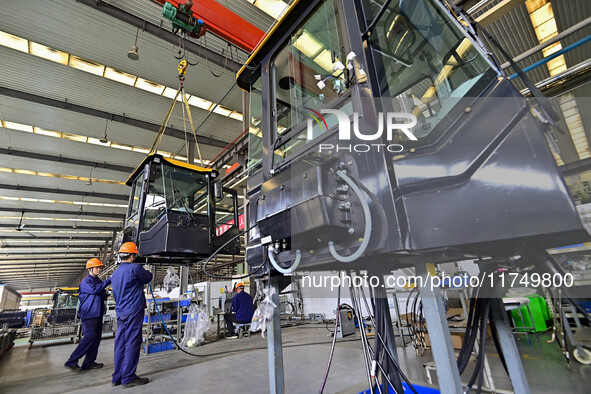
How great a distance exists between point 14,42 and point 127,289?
683 centimetres

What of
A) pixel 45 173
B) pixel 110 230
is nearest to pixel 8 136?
pixel 45 173

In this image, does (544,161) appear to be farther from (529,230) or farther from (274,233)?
(274,233)

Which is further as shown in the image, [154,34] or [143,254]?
[154,34]

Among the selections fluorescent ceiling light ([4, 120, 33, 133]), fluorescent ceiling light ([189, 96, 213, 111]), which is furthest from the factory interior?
fluorescent ceiling light ([4, 120, 33, 133])

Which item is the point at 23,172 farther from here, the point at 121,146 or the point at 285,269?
the point at 285,269

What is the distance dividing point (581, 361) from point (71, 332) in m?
10.0

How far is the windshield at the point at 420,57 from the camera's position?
1.39 meters

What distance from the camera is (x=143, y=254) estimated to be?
4.11 metres

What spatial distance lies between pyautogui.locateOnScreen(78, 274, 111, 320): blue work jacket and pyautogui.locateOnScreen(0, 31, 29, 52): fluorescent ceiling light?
5.90 metres

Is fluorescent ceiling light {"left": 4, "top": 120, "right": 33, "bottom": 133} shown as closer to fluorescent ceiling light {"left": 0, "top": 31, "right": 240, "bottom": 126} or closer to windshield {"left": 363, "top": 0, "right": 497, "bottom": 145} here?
fluorescent ceiling light {"left": 0, "top": 31, "right": 240, "bottom": 126}

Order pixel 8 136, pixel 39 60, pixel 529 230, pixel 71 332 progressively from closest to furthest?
1. pixel 529 230
2. pixel 39 60
3. pixel 71 332
4. pixel 8 136

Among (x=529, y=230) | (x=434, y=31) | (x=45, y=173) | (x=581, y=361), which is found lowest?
(x=581, y=361)

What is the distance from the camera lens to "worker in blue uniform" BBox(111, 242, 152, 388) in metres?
3.15

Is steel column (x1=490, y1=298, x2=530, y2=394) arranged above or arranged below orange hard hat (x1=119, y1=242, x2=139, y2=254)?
below
